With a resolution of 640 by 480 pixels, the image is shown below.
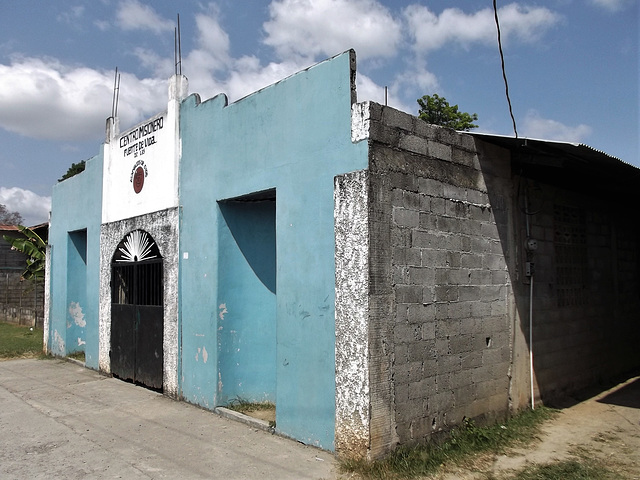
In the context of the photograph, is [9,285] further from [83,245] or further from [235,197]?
[235,197]

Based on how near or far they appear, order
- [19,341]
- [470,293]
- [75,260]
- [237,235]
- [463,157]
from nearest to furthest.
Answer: [470,293] < [463,157] < [237,235] < [75,260] < [19,341]

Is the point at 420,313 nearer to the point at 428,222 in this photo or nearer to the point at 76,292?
the point at 428,222

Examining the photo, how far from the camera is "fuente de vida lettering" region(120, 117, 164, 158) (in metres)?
9.05

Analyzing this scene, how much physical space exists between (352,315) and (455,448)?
189 centimetres

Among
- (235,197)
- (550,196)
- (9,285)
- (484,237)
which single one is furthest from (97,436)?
(9,285)

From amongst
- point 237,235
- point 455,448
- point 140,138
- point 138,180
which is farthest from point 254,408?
point 140,138

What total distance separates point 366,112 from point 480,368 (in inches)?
132

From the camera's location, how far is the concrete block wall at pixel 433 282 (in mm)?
5297

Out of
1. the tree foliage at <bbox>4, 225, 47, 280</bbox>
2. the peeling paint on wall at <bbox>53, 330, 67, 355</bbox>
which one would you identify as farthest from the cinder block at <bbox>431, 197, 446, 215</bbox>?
the tree foliage at <bbox>4, 225, 47, 280</bbox>

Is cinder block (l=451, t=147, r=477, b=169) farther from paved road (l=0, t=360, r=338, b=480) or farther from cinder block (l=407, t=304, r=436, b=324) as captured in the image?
paved road (l=0, t=360, r=338, b=480)

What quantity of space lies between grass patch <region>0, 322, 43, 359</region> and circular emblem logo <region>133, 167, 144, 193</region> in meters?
6.45

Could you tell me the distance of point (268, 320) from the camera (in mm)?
7707

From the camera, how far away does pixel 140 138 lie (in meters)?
9.52

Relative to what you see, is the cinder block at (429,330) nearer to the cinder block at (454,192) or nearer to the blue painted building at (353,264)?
the blue painted building at (353,264)
